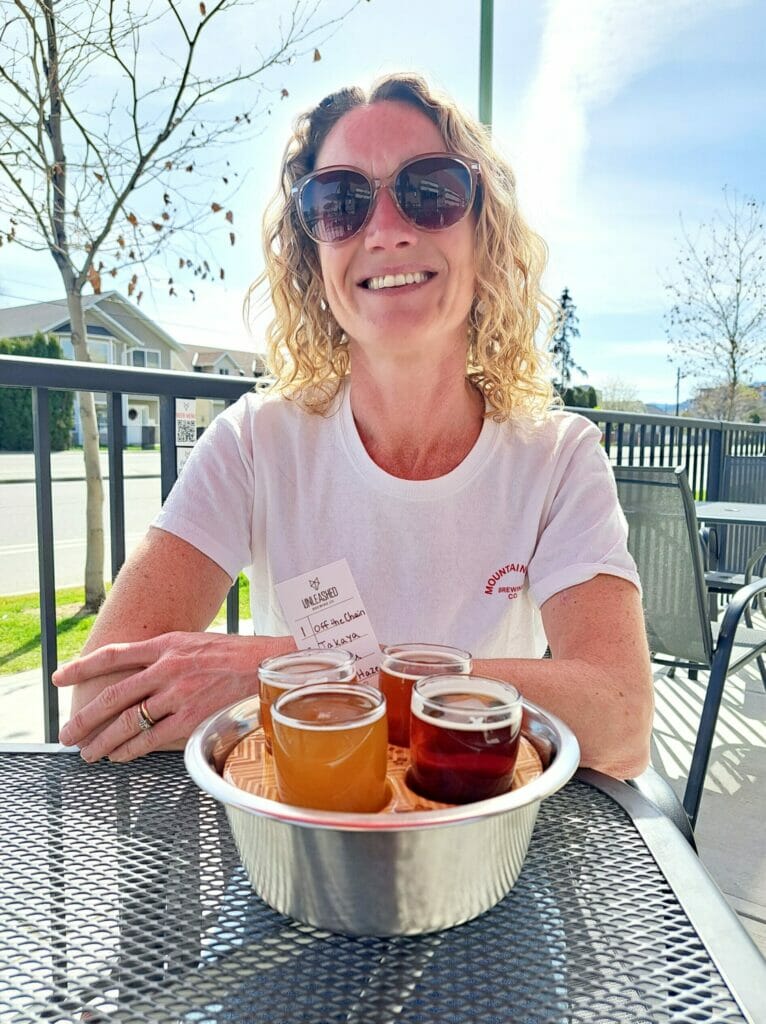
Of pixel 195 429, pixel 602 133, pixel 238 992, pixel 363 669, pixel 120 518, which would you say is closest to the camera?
pixel 238 992

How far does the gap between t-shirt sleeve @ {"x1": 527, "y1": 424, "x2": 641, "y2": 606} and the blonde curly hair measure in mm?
171

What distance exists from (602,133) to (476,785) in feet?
43.7

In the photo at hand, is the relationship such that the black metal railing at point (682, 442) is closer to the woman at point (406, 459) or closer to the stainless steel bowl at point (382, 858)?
the woman at point (406, 459)

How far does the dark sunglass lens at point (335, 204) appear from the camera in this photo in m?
1.45

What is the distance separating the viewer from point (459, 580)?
1.40m

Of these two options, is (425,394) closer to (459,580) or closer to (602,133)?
(459,580)

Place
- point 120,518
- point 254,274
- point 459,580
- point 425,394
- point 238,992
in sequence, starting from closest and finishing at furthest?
point 238,992 < point 459,580 < point 425,394 < point 254,274 < point 120,518

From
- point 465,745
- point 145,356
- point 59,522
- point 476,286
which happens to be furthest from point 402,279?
point 145,356

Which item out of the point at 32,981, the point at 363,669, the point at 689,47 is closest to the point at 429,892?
the point at 32,981

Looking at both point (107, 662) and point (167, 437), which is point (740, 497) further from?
point (107, 662)

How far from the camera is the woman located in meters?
1.32

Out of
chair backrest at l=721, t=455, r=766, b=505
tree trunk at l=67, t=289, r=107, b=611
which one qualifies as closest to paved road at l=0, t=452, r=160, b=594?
tree trunk at l=67, t=289, r=107, b=611

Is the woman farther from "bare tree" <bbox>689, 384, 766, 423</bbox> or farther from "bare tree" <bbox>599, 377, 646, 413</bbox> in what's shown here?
"bare tree" <bbox>599, 377, 646, 413</bbox>

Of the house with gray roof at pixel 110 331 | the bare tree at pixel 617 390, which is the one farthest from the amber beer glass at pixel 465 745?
the bare tree at pixel 617 390
